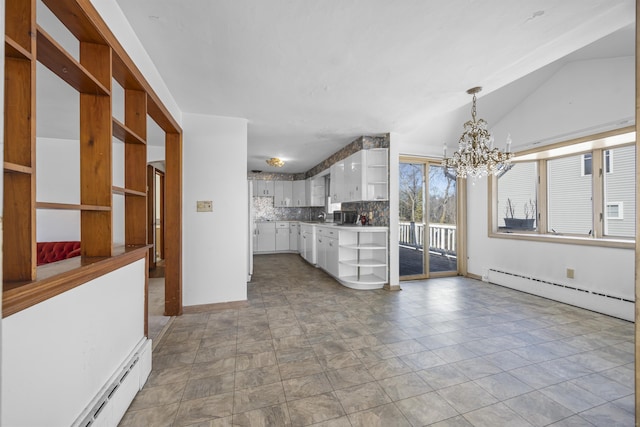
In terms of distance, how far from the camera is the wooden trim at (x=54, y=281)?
0.84m

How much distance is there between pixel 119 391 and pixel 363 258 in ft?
11.8

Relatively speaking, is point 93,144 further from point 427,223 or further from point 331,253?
point 427,223

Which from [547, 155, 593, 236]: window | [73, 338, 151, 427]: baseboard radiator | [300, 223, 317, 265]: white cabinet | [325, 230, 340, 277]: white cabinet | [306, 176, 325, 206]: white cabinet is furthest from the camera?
[306, 176, 325, 206]: white cabinet

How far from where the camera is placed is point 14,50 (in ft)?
2.84

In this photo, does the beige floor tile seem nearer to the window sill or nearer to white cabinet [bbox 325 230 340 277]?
white cabinet [bbox 325 230 340 277]

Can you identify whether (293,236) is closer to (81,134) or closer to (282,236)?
(282,236)

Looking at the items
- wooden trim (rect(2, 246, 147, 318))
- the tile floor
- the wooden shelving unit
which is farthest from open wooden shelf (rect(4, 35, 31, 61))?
the tile floor

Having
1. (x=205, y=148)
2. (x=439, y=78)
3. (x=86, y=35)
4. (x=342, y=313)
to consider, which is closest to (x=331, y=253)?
(x=342, y=313)

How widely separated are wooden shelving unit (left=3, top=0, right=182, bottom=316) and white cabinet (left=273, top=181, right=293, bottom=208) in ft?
16.5

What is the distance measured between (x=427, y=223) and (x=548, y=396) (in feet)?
10.5

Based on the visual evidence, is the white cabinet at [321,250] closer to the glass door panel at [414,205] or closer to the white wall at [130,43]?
the glass door panel at [414,205]

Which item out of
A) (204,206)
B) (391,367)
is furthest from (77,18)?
(391,367)

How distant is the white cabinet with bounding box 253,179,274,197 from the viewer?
7.61 meters

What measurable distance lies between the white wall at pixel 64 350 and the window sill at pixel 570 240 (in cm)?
473
